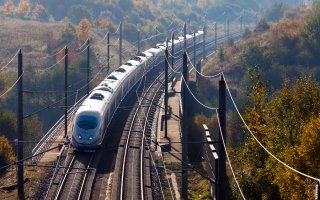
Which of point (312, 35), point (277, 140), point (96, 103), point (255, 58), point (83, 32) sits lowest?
point (277, 140)

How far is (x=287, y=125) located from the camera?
27438 mm

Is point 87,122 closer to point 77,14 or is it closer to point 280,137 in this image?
point 280,137

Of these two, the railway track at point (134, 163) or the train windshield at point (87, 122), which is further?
the train windshield at point (87, 122)

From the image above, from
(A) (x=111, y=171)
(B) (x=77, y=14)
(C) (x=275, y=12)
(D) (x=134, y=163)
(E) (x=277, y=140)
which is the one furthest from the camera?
(C) (x=275, y=12)

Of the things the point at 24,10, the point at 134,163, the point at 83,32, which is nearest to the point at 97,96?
the point at 134,163

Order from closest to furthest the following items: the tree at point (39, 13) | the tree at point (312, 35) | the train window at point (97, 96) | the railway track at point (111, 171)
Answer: the railway track at point (111, 171)
the train window at point (97, 96)
the tree at point (312, 35)
the tree at point (39, 13)

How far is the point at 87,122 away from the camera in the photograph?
1444 inches

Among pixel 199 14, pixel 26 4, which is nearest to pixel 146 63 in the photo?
pixel 26 4

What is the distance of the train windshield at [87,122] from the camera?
1438 inches

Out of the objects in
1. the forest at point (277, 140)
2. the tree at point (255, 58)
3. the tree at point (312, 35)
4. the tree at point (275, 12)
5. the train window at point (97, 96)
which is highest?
the tree at point (275, 12)

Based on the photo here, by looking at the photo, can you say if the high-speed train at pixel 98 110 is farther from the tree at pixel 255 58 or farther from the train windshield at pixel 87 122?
the tree at pixel 255 58

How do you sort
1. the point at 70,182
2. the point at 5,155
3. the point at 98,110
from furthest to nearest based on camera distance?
the point at 5,155 → the point at 98,110 → the point at 70,182

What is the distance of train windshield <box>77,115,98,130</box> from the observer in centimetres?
3652

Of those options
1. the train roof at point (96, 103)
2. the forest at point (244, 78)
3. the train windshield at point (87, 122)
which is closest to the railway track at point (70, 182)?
the train windshield at point (87, 122)
